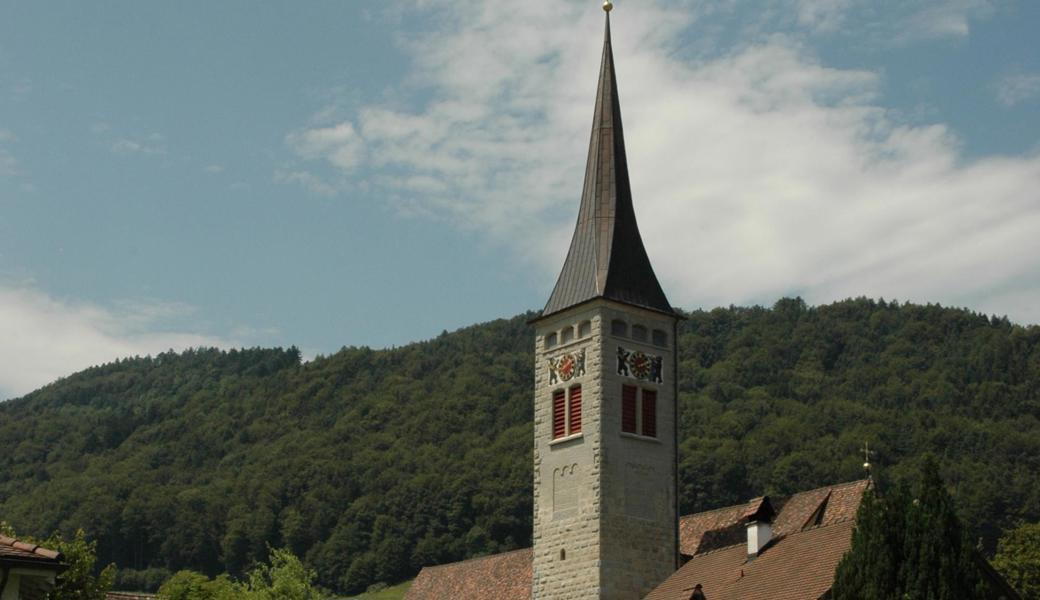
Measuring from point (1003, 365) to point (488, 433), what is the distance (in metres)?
43.2

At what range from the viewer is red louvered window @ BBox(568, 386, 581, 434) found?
48.2 metres

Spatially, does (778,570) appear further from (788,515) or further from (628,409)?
(628,409)

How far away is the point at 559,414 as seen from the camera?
49188 millimetres

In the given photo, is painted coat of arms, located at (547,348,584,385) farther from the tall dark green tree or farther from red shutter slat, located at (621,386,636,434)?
the tall dark green tree

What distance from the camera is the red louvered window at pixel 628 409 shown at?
48000mm

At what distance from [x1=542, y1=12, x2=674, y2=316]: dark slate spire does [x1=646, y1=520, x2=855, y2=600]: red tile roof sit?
378 inches

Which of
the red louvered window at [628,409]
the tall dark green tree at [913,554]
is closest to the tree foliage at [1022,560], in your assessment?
the red louvered window at [628,409]

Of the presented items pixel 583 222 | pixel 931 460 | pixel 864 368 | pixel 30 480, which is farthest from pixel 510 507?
pixel 931 460

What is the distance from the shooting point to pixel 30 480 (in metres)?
140

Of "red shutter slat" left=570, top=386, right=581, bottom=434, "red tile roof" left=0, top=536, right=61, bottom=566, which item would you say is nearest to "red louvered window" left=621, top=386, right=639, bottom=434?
"red shutter slat" left=570, top=386, right=581, bottom=434

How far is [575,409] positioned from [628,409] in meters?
1.68

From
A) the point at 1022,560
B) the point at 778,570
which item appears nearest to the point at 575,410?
the point at 778,570

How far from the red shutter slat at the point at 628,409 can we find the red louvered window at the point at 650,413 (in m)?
0.50

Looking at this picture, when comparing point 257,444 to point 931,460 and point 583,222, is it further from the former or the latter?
point 931,460
